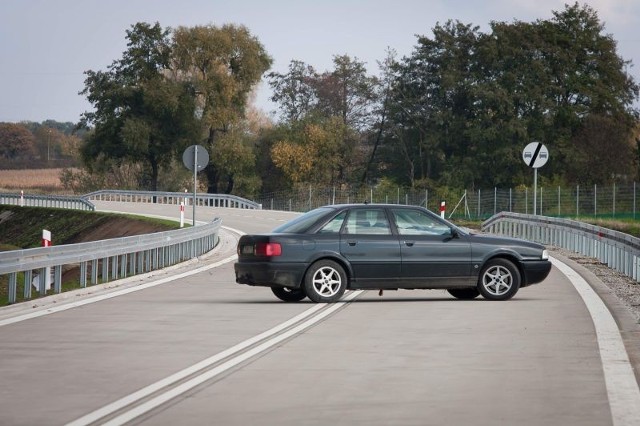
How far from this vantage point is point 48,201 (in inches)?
3046

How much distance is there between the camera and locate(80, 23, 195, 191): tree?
94312 millimetres

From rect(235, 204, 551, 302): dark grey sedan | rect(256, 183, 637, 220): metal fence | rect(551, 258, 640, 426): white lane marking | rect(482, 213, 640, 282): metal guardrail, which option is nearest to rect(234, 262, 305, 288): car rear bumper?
rect(235, 204, 551, 302): dark grey sedan

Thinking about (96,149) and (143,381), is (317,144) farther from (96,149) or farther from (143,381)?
(143,381)

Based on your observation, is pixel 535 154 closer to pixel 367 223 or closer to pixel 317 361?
pixel 367 223

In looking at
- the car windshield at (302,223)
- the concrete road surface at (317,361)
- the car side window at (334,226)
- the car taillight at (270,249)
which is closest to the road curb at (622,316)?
the concrete road surface at (317,361)

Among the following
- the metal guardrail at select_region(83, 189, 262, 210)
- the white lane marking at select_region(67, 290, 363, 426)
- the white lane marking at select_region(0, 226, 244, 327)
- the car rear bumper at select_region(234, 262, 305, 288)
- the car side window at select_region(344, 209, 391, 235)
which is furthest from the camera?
the metal guardrail at select_region(83, 189, 262, 210)

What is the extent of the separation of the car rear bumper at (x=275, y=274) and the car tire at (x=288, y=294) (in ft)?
1.77

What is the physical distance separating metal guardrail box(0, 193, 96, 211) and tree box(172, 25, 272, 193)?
16794 millimetres

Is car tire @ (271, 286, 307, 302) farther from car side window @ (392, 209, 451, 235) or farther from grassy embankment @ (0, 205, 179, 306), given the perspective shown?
grassy embankment @ (0, 205, 179, 306)

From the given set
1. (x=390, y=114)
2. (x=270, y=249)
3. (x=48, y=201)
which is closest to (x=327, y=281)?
(x=270, y=249)

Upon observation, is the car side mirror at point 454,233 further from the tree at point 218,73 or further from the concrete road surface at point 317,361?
the tree at point 218,73

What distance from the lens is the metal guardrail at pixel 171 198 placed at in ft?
254

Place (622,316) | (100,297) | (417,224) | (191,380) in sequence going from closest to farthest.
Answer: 1. (191,380)
2. (622,316)
3. (417,224)
4. (100,297)

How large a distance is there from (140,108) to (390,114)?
56.8 ft
